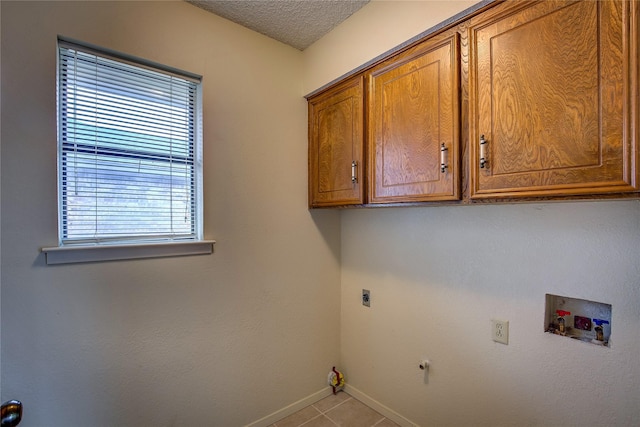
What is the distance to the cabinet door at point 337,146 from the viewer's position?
5.36 ft

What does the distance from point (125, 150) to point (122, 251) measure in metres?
0.49

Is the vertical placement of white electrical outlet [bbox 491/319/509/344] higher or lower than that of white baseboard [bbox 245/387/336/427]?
higher

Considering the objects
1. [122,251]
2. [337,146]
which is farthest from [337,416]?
[337,146]

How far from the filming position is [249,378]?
1.75m

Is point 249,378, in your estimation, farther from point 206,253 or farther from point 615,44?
point 615,44

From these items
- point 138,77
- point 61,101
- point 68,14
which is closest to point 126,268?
point 61,101

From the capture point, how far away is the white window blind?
1305mm

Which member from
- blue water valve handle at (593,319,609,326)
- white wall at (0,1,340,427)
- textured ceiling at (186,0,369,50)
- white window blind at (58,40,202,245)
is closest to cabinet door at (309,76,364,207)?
white wall at (0,1,340,427)

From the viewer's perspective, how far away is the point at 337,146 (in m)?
1.78

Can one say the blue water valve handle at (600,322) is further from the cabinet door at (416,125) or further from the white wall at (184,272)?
the white wall at (184,272)

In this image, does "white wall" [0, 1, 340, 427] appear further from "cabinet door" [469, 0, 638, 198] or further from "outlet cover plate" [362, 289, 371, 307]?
"cabinet door" [469, 0, 638, 198]

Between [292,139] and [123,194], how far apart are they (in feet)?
3.34

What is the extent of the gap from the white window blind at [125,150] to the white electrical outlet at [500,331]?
1575 mm

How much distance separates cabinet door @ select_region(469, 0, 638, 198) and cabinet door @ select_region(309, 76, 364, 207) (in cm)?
62
